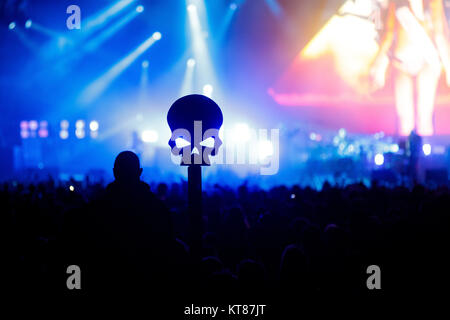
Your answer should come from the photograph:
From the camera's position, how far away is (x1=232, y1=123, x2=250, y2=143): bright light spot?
1970cm

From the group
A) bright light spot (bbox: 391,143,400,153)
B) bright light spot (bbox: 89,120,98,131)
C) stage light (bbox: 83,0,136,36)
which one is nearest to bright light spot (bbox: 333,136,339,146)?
bright light spot (bbox: 391,143,400,153)

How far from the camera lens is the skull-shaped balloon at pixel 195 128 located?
3061 mm

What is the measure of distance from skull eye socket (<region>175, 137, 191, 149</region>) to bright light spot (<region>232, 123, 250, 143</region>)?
16.5 metres

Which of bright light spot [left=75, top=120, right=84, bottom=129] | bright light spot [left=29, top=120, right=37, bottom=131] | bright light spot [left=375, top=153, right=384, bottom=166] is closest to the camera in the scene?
bright light spot [left=375, top=153, right=384, bottom=166]

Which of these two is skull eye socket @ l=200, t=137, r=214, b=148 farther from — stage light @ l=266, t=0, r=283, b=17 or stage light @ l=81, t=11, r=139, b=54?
stage light @ l=266, t=0, r=283, b=17

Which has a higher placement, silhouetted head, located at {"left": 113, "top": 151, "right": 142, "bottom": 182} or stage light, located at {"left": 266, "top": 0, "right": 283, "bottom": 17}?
stage light, located at {"left": 266, "top": 0, "right": 283, "bottom": 17}

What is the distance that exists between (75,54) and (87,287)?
17.2m

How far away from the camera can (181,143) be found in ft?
10.3

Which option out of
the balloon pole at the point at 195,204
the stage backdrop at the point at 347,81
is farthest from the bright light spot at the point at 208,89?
the balloon pole at the point at 195,204

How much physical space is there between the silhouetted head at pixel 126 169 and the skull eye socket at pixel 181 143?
0.32m
